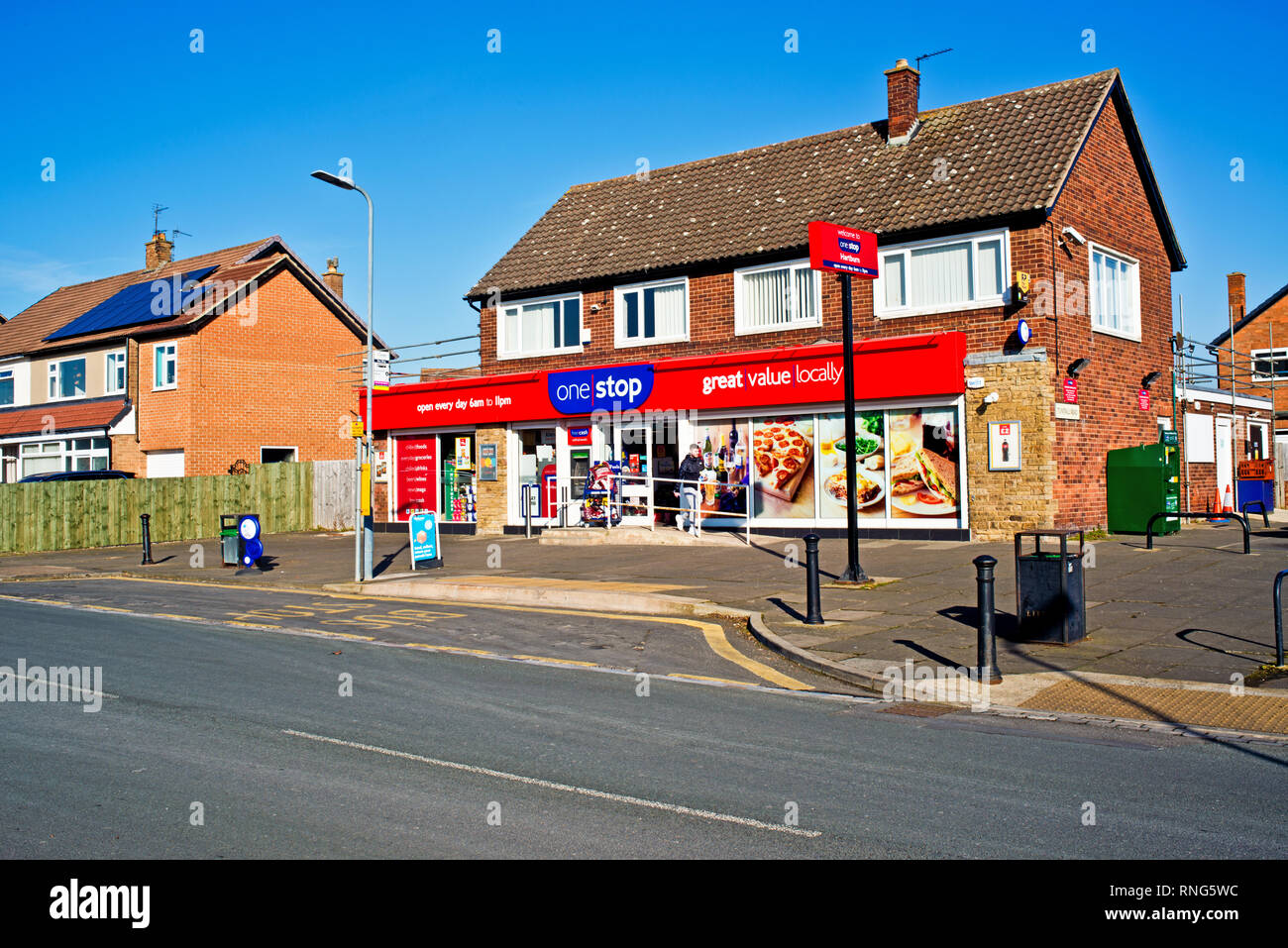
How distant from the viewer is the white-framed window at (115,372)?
121ft

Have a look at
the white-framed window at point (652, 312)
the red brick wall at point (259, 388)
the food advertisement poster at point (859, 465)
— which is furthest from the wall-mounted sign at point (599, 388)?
the red brick wall at point (259, 388)

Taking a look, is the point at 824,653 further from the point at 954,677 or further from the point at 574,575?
the point at 574,575

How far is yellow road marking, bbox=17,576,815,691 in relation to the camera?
10.2 m

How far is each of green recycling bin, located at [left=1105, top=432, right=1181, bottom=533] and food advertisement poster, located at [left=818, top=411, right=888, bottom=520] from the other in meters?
4.52

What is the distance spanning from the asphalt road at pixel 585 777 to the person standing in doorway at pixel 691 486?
40.1ft

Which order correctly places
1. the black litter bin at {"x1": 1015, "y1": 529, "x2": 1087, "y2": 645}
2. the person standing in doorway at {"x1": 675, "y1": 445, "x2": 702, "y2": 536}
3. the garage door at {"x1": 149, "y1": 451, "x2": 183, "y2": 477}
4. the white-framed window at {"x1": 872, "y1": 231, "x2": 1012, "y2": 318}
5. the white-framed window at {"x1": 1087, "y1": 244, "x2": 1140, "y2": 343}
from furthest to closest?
→ 1. the garage door at {"x1": 149, "y1": 451, "x2": 183, "y2": 477}
2. the person standing in doorway at {"x1": 675, "y1": 445, "x2": 702, "y2": 536}
3. the white-framed window at {"x1": 1087, "y1": 244, "x2": 1140, "y2": 343}
4. the white-framed window at {"x1": 872, "y1": 231, "x2": 1012, "y2": 318}
5. the black litter bin at {"x1": 1015, "y1": 529, "x2": 1087, "y2": 645}

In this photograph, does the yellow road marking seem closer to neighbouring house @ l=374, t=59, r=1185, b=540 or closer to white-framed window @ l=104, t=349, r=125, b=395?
Result: neighbouring house @ l=374, t=59, r=1185, b=540

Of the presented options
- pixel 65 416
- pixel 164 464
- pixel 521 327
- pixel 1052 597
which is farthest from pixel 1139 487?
pixel 65 416

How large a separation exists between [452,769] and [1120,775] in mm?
4174

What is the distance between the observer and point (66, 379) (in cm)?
3931

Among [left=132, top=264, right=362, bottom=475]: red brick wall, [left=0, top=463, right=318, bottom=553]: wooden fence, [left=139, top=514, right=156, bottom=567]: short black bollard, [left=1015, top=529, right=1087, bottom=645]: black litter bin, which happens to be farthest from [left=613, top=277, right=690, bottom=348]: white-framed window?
[left=132, top=264, right=362, bottom=475]: red brick wall

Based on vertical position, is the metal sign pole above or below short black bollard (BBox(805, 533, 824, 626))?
above

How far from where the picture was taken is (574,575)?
1798 cm
